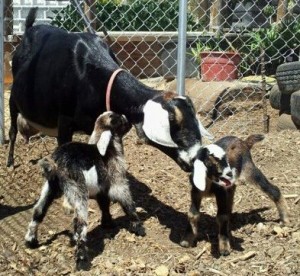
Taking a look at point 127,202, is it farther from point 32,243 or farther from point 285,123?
point 285,123

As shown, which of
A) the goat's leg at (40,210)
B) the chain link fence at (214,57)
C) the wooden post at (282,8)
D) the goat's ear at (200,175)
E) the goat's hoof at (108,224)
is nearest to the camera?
the goat's ear at (200,175)

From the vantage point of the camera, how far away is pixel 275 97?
6547 millimetres

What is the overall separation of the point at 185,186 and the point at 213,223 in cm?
71

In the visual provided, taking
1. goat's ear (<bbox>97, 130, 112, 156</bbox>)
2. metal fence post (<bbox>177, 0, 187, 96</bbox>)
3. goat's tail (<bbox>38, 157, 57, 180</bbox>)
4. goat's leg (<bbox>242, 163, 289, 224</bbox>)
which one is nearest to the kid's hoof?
goat's tail (<bbox>38, 157, 57, 180</bbox>)

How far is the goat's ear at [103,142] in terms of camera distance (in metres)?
3.93

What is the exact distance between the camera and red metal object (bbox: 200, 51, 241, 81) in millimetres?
7566

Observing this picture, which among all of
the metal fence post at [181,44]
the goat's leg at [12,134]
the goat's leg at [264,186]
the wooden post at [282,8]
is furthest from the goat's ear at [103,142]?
the wooden post at [282,8]

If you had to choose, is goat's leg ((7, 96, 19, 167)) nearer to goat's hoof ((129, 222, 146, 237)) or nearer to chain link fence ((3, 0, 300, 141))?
chain link fence ((3, 0, 300, 141))

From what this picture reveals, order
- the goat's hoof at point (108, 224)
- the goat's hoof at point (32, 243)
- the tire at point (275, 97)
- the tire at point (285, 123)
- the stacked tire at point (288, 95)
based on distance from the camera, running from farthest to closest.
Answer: the tire at point (275, 97)
the tire at point (285, 123)
the stacked tire at point (288, 95)
the goat's hoof at point (108, 224)
the goat's hoof at point (32, 243)

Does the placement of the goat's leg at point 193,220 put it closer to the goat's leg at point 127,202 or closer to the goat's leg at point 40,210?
the goat's leg at point 127,202

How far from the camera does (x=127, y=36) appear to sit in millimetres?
8625

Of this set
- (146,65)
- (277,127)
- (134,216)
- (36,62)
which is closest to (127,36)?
(146,65)

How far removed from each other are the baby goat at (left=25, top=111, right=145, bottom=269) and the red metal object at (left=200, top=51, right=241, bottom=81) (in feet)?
12.0

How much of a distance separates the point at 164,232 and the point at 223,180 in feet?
2.47
